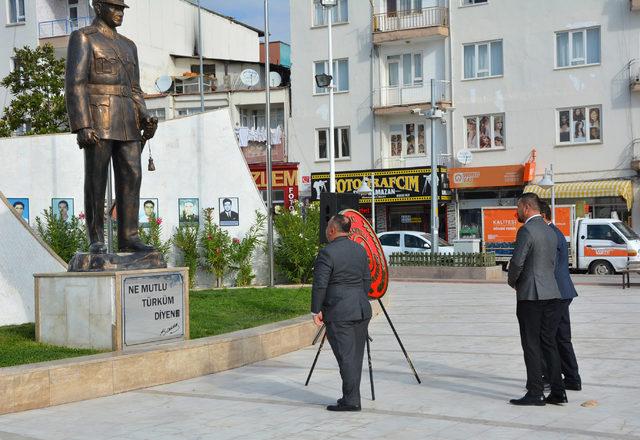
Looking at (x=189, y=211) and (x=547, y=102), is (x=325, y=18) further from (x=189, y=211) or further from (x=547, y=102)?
(x=189, y=211)

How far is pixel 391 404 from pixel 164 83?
37380 mm

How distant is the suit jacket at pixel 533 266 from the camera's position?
8.56 metres

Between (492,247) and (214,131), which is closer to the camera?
(214,131)

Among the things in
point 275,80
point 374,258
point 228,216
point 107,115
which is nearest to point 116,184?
point 107,115

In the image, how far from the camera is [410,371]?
10.8 meters

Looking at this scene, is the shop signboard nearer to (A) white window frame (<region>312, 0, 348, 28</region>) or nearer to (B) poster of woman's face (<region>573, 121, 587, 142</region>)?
(B) poster of woman's face (<region>573, 121, 587, 142</region>)

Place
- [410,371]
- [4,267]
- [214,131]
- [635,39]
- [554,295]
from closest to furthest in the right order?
[554,295], [410,371], [4,267], [214,131], [635,39]

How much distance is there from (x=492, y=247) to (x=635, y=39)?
10856mm

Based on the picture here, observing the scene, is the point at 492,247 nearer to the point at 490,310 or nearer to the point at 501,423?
the point at 490,310

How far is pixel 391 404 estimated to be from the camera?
8820 millimetres

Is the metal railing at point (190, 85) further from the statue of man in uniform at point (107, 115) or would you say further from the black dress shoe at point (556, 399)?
the black dress shoe at point (556, 399)

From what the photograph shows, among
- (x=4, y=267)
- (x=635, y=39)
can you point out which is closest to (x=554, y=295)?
(x=4, y=267)

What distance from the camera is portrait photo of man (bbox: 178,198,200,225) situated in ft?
68.6

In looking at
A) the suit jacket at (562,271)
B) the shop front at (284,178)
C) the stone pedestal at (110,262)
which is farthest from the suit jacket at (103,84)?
the shop front at (284,178)
